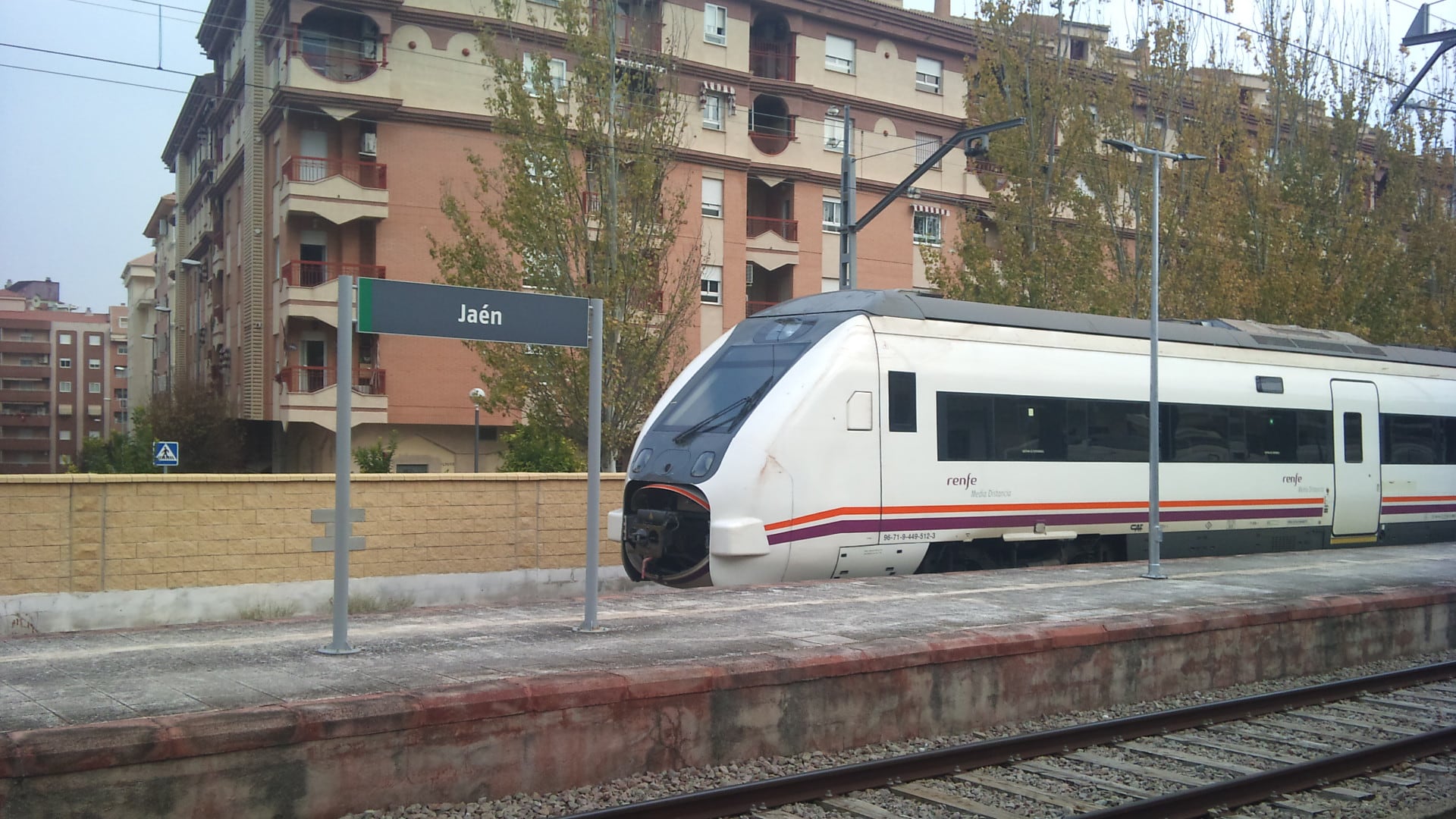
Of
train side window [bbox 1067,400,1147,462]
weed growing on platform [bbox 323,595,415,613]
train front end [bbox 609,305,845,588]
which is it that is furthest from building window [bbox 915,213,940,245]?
weed growing on platform [bbox 323,595,415,613]

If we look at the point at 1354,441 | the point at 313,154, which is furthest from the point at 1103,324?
the point at 313,154

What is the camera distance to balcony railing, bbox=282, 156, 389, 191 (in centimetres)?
3306

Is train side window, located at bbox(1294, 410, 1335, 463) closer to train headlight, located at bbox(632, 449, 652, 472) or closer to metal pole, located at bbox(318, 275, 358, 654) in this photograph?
train headlight, located at bbox(632, 449, 652, 472)

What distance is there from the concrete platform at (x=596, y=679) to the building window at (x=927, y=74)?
31.3 metres

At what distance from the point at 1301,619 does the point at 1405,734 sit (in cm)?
246

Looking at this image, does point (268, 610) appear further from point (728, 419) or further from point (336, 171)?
point (336, 171)

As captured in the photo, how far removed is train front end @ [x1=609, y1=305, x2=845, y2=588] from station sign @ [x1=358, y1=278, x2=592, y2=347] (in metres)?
3.26

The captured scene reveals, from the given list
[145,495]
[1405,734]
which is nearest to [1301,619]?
[1405,734]

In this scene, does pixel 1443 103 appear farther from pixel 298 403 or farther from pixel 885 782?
pixel 885 782

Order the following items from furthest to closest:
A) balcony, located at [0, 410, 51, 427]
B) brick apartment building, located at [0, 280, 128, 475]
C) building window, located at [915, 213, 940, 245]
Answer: brick apartment building, located at [0, 280, 128, 475] → balcony, located at [0, 410, 51, 427] → building window, located at [915, 213, 940, 245]

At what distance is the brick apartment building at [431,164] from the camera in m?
33.2

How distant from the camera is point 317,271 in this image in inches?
1334

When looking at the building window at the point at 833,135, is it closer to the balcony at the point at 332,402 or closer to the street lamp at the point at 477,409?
the street lamp at the point at 477,409

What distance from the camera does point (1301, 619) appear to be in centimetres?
1202
